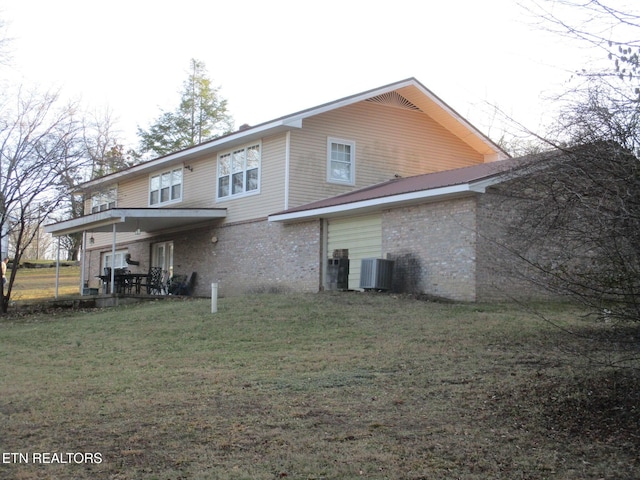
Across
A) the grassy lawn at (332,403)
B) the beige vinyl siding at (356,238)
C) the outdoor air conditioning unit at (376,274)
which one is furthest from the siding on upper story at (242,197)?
the grassy lawn at (332,403)

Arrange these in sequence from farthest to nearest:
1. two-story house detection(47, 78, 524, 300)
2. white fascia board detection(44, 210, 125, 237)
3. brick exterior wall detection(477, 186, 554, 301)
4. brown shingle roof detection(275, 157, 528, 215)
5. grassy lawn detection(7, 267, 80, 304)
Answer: grassy lawn detection(7, 267, 80, 304) → white fascia board detection(44, 210, 125, 237) → two-story house detection(47, 78, 524, 300) → brown shingle roof detection(275, 157, 528, 215) → brick exterior wall detection(477, 186, 554, 301)

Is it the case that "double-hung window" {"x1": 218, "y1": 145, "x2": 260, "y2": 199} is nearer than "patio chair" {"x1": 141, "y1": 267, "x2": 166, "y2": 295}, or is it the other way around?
"double-hung window" {"x1": 218, "y1": 145, "x2": 260, "y2": 199}

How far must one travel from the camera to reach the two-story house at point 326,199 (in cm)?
1667

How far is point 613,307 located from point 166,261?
22.2m

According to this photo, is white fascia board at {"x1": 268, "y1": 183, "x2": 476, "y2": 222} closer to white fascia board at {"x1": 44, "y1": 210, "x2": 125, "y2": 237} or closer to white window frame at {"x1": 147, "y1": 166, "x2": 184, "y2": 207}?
white fascia board at {"x1": 44, "y1": 210, "x2": 125, "y2": 237}

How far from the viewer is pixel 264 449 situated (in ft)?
20.3

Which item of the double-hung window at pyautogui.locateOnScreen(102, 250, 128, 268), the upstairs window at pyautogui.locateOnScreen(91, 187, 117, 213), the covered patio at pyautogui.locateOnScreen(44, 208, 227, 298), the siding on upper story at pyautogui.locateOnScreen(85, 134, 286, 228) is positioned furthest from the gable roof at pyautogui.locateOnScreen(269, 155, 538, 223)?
the double-hung window at pyautogui.locateOnScreen(102, 250, 128, 268)

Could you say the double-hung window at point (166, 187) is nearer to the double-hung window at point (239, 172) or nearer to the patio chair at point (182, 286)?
the double-hung window at point (239, 172)

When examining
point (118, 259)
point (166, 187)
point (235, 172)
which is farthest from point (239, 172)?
point (118, 259)

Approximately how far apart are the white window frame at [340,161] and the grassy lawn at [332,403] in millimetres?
8828

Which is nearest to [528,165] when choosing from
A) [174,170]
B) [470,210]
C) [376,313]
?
[376,313]

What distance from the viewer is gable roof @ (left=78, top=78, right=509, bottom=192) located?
20.5 m

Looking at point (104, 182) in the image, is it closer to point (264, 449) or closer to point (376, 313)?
point (376, 313)

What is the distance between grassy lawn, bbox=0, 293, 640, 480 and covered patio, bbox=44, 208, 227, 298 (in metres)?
9.49
